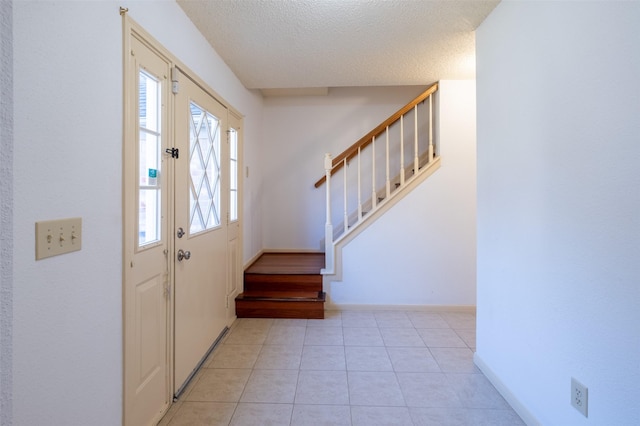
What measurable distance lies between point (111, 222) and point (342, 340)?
6.61 feet

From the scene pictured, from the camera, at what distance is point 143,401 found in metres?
1.61

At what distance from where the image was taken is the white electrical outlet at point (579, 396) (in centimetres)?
131

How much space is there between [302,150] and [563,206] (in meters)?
3.41

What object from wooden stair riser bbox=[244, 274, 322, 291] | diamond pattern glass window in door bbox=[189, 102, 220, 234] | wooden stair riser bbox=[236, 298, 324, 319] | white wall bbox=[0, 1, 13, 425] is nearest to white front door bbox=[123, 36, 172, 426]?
diamond pattern glass window in door bbox=[189, 102, 220, 234]

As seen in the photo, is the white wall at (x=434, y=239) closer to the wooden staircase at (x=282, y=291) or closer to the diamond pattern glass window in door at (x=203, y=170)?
the wooden staircase at (x=282, y=291)

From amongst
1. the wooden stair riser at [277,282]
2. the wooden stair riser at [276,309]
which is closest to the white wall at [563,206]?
the wooden stair riser at [276,309]

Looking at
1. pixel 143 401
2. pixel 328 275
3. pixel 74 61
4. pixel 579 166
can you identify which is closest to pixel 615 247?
pixel 579 166

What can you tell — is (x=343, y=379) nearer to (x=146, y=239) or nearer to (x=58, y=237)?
(x=146, y=239)

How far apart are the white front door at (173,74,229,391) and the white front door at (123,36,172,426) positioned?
0.14m

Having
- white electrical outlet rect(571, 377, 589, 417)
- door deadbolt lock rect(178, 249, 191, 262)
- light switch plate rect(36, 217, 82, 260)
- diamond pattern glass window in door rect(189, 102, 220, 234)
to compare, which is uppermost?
diamond pattern glass window in door rect(189, 102, 220, 234)

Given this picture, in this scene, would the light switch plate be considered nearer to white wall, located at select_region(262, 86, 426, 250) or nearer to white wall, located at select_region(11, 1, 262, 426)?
white wall, located at select_region(11, 1, 262, 426)

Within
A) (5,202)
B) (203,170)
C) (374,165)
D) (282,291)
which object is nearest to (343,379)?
(282,291)

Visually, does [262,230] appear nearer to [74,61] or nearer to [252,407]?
[252,407]

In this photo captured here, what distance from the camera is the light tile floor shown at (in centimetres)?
180
